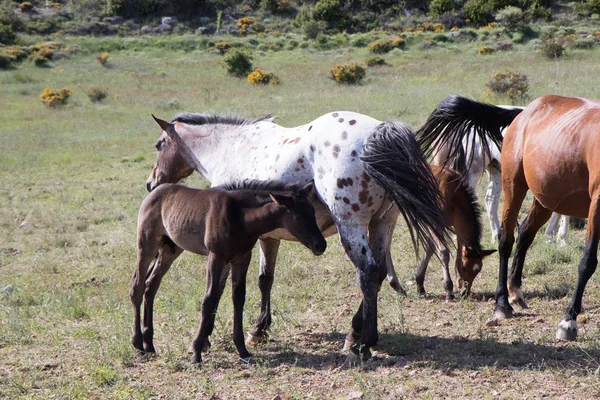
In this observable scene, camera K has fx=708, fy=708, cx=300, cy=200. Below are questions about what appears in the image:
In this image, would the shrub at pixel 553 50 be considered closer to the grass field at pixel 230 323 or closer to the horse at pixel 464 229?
the grass field at pixel 230 323

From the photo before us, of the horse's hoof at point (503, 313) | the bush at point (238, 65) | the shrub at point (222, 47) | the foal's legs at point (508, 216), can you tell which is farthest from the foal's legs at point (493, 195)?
the shrub at point (222, 47)

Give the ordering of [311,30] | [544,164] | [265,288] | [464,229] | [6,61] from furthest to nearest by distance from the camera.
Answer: [311,30]
[6,61]
[464,229]
[265,288]
[544,164]

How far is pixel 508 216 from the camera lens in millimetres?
6582

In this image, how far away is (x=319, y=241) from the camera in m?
5.18

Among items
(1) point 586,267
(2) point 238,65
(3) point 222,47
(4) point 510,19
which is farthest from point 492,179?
(3) point 222,47

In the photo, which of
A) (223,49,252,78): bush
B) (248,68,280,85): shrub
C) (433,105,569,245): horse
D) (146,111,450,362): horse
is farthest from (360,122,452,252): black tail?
(223,49,252,78): bush

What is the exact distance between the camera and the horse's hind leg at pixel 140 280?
19.7ft

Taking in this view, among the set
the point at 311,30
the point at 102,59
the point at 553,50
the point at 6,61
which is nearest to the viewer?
the point at 553,50

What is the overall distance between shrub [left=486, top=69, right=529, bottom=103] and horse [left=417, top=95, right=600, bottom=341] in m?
11.5

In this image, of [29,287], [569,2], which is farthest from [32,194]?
[569,2]

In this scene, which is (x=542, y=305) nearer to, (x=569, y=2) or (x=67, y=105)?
(x=67, y=105)

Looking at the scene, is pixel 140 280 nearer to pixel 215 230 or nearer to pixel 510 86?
pixel 215 230

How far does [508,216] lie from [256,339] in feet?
8.47

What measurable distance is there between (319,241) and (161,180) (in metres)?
2.82
